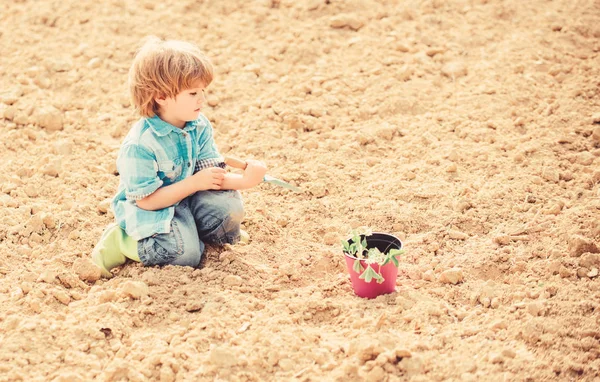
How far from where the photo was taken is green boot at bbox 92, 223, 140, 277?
296 cm

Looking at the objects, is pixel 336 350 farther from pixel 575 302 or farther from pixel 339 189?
pixel 339 189

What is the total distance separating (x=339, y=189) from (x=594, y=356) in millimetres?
→ 1562

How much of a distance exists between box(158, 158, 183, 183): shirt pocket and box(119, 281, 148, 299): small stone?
0.50m

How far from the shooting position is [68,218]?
10.8 feet

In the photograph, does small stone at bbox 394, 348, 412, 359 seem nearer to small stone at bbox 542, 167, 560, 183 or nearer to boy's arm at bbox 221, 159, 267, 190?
boy's arm at bbox 221, 159, 267, 190

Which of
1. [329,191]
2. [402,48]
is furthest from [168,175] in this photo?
[402,48]

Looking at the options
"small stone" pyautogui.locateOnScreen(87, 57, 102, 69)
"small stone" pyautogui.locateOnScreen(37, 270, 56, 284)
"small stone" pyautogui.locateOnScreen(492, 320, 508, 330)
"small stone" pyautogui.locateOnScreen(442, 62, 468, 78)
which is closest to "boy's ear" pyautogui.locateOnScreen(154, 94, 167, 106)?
"small stone" pyautogui.locateOnScreen(37, 270, 56, 284)

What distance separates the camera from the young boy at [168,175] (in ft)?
9.25

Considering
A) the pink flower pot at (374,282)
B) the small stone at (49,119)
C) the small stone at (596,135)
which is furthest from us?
the small stone at (49,119)

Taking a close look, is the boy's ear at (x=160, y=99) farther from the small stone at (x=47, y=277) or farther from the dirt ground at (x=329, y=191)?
the small stone at (x=47, y=277)

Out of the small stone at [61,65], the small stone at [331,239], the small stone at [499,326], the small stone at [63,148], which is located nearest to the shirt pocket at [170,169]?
the small stone at [331,239]

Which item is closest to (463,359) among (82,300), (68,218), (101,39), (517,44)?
(82,300)

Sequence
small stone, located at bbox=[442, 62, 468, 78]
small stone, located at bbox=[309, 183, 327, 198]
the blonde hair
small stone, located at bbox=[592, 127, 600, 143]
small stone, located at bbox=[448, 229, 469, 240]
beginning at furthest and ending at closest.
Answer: small stone, located at bbox=[442, 62, 468, 78] → small stone, located at bbox=[592, 127, 600, 143] → small stone, located at bbox=[309, 183, 327, 198] → small stone, located at bbox=[448, 229, 469, 240] → the blonde hair

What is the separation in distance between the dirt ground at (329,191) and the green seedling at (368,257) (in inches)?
5.5
